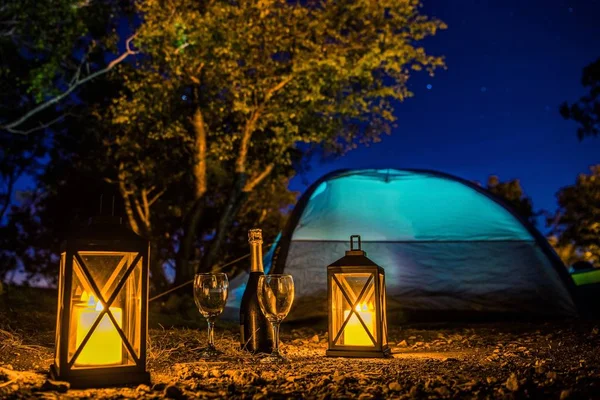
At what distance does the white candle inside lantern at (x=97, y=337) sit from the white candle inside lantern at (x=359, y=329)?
123 cm

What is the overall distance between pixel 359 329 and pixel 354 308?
130 millimetres

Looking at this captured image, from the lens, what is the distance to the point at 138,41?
30.2 ft

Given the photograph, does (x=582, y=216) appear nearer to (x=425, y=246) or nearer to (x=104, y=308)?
(x=425, y=246)

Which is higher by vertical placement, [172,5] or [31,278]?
[172,5]

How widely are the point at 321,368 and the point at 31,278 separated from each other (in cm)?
1532

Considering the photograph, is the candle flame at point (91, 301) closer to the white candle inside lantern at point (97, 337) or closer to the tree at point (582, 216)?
the white candle inside lantern at point (97, 337)

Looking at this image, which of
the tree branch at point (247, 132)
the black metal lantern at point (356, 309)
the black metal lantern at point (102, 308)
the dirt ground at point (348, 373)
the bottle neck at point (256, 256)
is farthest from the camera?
the tree branch at point (247, 132)

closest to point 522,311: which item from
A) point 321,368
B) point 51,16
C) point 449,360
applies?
point 449,360

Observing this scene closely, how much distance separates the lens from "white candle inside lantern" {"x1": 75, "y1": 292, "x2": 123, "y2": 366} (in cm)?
211

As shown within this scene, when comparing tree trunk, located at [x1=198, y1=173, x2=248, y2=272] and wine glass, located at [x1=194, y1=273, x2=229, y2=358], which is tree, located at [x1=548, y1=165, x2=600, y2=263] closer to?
tree trunk, located at [x1=198, y1=173, x2=248, y2=272]

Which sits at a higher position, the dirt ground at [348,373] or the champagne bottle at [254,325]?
the champagne bottle at [254,325]

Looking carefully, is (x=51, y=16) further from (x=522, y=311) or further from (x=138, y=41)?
(x=522, y=311)

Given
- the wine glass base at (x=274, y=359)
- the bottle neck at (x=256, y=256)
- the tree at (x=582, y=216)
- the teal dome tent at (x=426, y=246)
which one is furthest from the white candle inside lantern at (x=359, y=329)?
the tree at (x=582, y=216)

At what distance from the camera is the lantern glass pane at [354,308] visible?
9.62 feet
